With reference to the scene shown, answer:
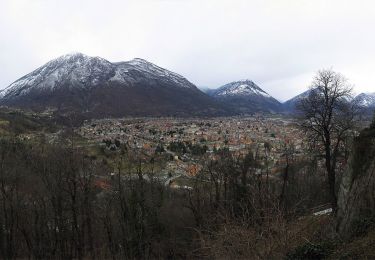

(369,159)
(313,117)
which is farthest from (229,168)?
(369,159)

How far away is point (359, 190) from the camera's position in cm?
1625

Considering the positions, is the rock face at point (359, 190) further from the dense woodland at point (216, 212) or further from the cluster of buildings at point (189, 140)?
the cluster of buildings at point (189, 140)

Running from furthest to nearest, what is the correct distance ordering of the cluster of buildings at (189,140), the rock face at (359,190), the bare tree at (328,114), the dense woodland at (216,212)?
1. the cluster of buildings at (189,140)
2. the bare tree at (328,114)
3. the rock face at (359,190)
4. the dense woodland at (216,212)

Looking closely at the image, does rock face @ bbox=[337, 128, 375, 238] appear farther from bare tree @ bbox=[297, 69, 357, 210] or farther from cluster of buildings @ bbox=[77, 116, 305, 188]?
cluster of buildings @ bbox=[77, 116, 305, 188]

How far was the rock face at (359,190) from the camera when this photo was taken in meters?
15.5

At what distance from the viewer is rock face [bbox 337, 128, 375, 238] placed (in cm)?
1552

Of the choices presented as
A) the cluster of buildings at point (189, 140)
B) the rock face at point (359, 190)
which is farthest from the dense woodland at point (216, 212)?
the cluster of buildings at point (189, 140)

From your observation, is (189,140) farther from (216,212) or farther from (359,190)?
(359,190)

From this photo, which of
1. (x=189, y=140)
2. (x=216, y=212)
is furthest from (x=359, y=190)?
(x=189, y=140)

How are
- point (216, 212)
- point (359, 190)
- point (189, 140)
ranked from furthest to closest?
point (189, 140) → point (216, 212) → point (359, 190)

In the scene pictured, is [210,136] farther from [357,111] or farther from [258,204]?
[258,204]

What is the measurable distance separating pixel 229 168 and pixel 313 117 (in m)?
20.2

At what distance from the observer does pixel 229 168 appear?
45375 millimetres

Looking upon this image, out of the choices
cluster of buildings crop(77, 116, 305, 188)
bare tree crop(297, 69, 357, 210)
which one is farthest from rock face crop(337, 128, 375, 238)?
cluster of buildings crop(77, 116, 305, 188)
